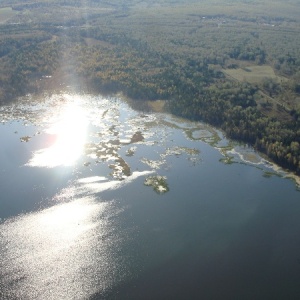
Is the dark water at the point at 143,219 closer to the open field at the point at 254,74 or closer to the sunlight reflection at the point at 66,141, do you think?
the sunlight reflection at the point at 66,141

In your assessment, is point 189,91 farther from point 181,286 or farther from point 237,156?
point 181,286

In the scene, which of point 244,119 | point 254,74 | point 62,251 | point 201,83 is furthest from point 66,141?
point 254,74

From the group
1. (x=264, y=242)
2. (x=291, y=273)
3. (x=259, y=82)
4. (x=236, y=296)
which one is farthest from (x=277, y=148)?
(x=259, y=82)

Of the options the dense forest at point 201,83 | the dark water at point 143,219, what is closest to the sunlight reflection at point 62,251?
the dark water at point 143,219

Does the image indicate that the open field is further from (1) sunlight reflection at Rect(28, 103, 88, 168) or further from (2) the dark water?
(1) sunlight reflection at Rect(28, 103, 88, 168)

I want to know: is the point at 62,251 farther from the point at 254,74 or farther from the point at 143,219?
the point at 254,74

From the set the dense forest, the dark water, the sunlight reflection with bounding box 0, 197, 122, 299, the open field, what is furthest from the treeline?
the sunlight reflection with bounding box 0, 197, 122, 299
